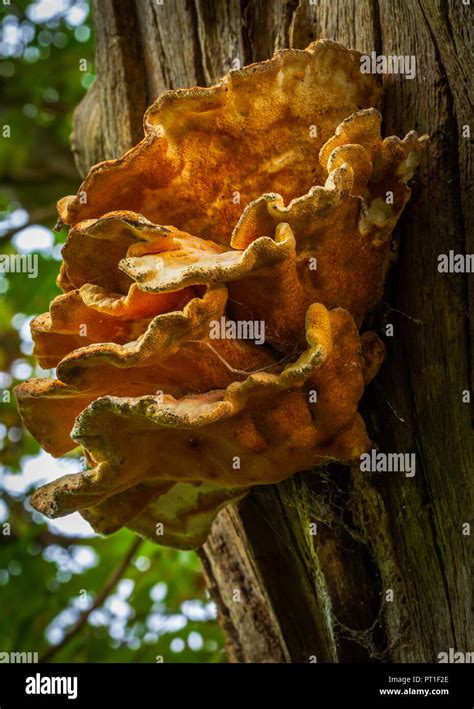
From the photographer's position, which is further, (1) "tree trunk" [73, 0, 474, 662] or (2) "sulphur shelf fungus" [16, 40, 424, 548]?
(1) "tree trunk" [73, 0, 474, 662]

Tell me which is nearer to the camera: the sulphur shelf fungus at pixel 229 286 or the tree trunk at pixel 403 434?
the sulphur shelf fungus at pixel 229 286

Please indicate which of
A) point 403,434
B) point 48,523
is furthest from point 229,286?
point 48,523

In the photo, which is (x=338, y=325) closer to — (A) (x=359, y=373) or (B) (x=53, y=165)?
(A) (x=359, y=373)

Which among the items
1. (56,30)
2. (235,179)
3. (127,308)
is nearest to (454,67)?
(235,179)

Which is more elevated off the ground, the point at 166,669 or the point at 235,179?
the point at 235,179
